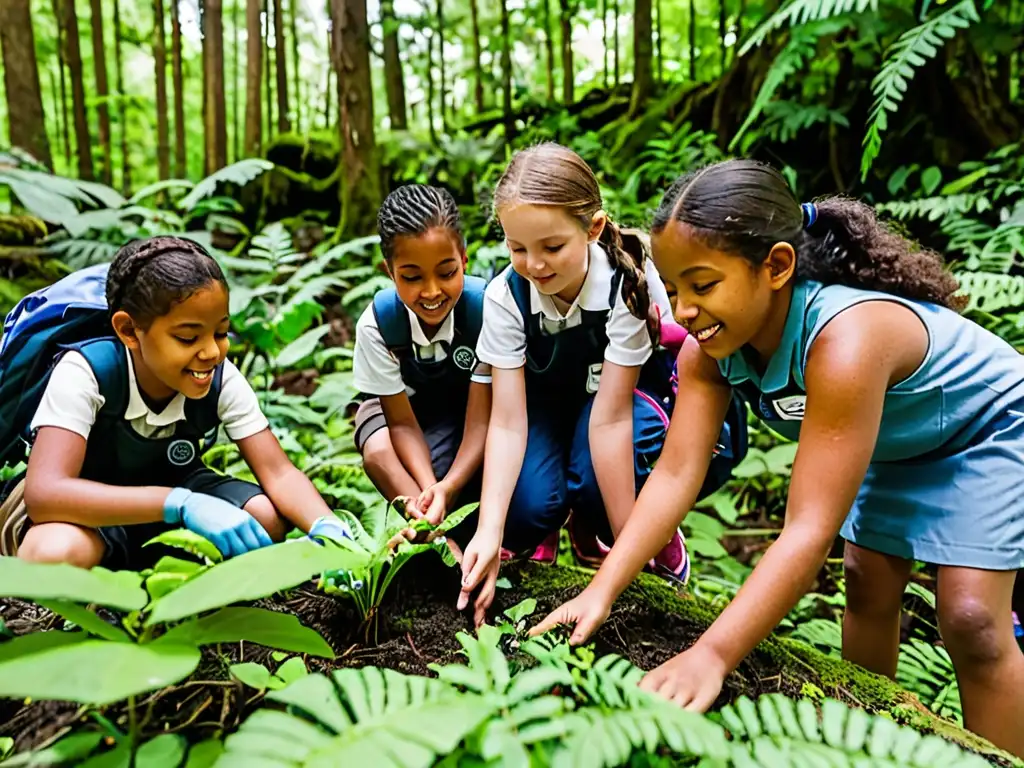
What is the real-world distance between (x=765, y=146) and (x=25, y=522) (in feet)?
15.6

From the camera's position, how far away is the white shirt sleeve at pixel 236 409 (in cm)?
197

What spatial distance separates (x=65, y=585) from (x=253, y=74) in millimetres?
8349

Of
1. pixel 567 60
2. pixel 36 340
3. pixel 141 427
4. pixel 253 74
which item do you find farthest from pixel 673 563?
pixel 253 74

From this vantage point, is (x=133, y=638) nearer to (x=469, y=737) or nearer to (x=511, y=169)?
(x=469, y=737)

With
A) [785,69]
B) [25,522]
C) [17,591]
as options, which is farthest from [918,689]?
[785,69]

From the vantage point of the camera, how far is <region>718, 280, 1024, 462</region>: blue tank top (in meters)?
1.56

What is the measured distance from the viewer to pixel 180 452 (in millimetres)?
2025

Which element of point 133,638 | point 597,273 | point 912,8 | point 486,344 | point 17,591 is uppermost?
point 912,8

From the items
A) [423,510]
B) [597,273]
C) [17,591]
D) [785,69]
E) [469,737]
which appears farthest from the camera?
[785,69]

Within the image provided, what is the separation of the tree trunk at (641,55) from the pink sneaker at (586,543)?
5.10 m

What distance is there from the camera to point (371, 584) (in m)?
1.48

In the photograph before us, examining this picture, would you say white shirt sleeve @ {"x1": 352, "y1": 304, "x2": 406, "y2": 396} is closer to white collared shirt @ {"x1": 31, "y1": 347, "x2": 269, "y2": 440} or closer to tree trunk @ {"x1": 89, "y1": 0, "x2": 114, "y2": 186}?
white collared shirt @ {"x1": 31, "y1": 347, "x2": 269, "y2": 440}

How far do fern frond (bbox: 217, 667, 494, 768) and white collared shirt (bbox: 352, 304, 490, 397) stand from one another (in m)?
1.33

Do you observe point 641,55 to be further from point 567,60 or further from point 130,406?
point 130,406
